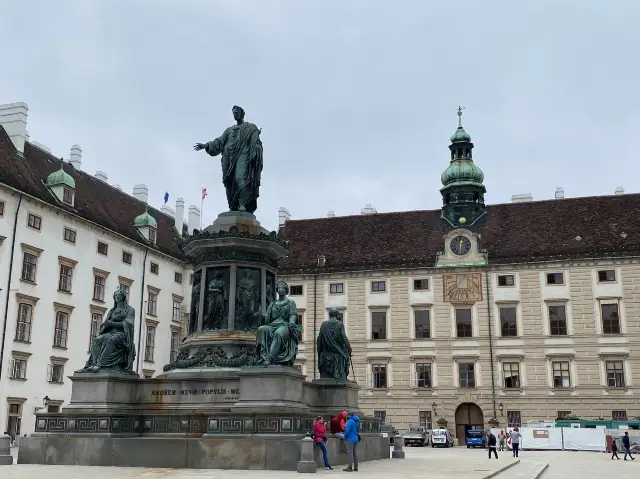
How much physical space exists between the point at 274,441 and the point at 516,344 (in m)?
37.7

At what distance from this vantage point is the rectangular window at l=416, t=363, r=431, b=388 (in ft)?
169

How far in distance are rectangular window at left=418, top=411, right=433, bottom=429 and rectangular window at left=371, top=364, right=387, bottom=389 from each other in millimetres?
3163

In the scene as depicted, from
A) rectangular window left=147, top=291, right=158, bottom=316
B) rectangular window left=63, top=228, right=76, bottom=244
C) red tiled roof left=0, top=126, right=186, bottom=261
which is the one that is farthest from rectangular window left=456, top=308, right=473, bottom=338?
rectangular window left=63, top=228, right=76, bottom=244

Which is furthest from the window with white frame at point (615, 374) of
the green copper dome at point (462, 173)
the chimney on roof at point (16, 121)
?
the chimney on roof at point (16, 121)

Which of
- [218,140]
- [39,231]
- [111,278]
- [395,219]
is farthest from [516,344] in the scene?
[218,140]

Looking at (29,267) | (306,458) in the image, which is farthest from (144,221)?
(306,458)

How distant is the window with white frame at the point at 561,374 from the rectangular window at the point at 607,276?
5.87m

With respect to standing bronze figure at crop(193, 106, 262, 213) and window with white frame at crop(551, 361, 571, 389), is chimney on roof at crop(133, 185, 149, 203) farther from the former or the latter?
standing bronze figure at crop(193, 106, 262, 213)

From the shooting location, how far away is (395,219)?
58.9 meters

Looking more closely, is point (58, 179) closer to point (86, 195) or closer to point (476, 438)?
point (86, 195)

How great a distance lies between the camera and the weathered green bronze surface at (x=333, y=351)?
1980cm

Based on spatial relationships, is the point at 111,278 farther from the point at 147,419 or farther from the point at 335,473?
the point at 335,473

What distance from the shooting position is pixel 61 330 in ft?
143

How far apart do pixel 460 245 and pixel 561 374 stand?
10818 millimetres
